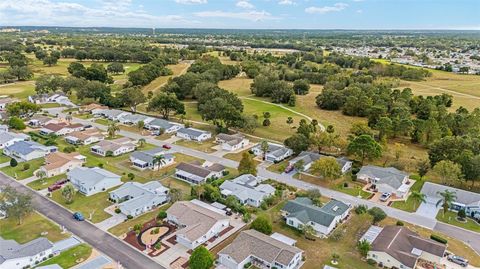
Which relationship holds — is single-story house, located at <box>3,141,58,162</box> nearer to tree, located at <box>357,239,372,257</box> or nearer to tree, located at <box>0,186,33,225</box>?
tree, located at <box>0,186,33,225</box>

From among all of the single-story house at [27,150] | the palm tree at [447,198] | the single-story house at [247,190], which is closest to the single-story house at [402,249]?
the palm tree at [447,198]

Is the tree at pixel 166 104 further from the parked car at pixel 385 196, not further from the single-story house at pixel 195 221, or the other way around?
the parked car at pixel 385 196

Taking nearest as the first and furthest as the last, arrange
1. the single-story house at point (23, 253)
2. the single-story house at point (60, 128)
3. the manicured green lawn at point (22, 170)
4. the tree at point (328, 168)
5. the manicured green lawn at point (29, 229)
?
the single-story house at point (23, 253) < the manicured green lawn at point (29, 229) < the tree at point (328, 168) < the manicured green lawn at point (22, 170) < the single-story house at point (60, 128)

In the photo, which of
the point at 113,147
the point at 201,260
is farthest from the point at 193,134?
the point at 201,260

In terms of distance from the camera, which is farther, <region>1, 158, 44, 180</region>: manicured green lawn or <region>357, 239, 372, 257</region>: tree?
<region>1, 158, 44, 180</region>: manicured green lawn

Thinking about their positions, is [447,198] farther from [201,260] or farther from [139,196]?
[139,196]

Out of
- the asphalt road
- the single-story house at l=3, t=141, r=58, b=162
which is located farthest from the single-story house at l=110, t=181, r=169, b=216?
the single-story house at l=3, t=141, r=58, b=162
